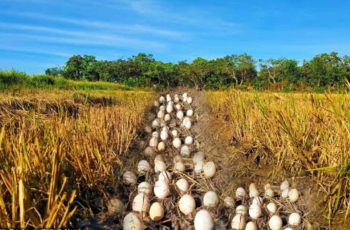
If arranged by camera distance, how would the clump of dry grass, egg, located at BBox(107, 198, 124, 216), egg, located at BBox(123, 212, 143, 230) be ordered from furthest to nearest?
the clump of dry grass → egg, located at BBox(107, 198, 124, 216) → egg, located at BBox(123, 212, 143, 230)

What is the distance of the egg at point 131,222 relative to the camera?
2.10 m

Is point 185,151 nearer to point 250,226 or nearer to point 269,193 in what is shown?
point 269,193

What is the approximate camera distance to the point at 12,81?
9562 mm

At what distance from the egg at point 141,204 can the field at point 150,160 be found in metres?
0.11

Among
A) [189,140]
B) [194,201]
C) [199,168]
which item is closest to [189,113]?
[189,140]

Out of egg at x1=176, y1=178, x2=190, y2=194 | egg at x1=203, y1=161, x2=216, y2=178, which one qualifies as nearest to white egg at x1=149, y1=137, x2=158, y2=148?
egg at x1=203, y1=161, x2=216, y2=178

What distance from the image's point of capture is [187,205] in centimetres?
236

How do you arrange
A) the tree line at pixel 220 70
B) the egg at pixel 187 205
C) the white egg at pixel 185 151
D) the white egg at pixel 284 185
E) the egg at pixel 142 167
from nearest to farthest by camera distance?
the egg at pixel 187 205 < the white egg at pixel 284 185 < the egg at pixel 142 167 < the white egg at pixel 185 151 < the tree line at pixel 220 70

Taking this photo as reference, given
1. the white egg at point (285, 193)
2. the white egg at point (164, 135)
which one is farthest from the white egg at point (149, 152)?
the white egg at point (285, 193)

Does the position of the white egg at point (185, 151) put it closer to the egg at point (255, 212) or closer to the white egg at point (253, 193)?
the white egg at point (253, 193)

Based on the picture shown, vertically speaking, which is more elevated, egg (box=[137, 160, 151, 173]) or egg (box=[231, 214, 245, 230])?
egg (box=[137, 160, 151, 173])

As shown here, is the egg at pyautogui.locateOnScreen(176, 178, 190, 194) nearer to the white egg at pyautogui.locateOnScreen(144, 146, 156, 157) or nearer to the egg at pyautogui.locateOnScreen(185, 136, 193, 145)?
the white egg at pyautogui.locateOnScreen(144, 146, 156, 157)

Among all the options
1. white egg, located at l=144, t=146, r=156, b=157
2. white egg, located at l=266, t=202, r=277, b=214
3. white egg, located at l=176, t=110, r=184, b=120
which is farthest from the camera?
white egg, located at l=176, t=110, r=184, b=120

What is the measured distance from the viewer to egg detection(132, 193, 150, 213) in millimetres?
2260
